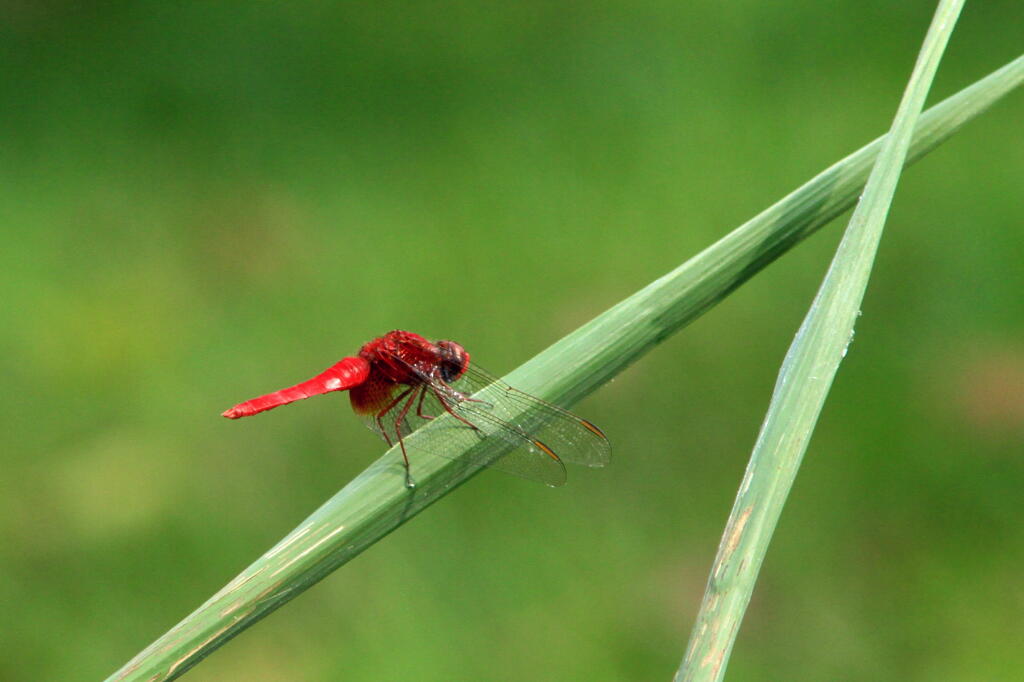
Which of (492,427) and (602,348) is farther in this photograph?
(492,427)

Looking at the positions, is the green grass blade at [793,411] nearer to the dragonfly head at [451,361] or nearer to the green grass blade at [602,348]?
the green grass blade at [602,348]

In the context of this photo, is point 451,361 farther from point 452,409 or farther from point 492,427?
point 492,427

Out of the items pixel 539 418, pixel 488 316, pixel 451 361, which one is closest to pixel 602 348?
pixel 539 418

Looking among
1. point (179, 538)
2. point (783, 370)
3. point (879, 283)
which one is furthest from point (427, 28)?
point (783, 370)

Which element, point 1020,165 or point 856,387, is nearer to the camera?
point 856,387

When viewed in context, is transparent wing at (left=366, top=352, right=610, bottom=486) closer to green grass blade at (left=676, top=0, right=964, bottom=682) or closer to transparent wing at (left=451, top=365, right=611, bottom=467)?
transparent wing at (left=451, top=365, right=611, bottom=467)

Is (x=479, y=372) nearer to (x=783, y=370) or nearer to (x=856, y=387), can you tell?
(x=783, y=370)

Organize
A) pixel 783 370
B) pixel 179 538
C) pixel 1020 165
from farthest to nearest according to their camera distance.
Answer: pixel 1020 165, pixel 179 538, pixel 783 370
